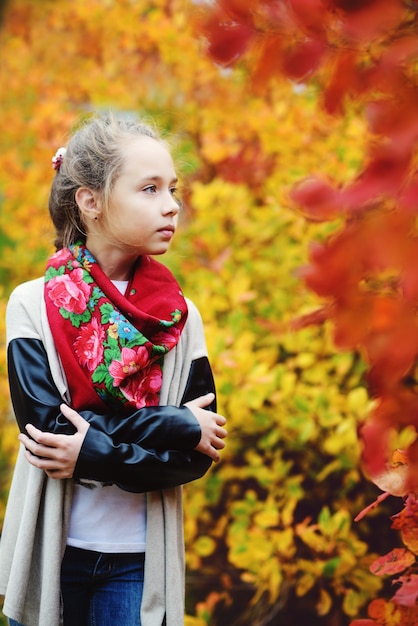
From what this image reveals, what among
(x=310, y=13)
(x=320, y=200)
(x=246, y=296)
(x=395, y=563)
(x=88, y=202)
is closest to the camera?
(x=320, y=200)

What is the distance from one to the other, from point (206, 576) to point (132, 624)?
6.03 feet

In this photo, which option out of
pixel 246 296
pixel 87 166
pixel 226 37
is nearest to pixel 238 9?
pixel 226 37

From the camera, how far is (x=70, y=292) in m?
1.61

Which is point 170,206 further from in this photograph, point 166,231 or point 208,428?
point 208,428

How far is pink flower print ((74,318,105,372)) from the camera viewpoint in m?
1.56

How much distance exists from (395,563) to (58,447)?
26.5 inches

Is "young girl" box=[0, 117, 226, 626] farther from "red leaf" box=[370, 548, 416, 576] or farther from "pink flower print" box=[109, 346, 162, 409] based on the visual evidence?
"red leaf" box=[370, 548, 416, 576]

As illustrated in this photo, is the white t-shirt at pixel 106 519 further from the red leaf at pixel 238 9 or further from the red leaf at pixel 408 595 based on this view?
the red leaf at pixel 238 9

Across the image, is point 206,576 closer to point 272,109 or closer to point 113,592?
point 113,592

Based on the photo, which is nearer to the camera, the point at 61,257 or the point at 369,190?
the point at 369,190

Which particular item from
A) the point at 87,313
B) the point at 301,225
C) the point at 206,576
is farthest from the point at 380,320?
the point at 206,576

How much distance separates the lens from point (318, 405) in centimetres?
268

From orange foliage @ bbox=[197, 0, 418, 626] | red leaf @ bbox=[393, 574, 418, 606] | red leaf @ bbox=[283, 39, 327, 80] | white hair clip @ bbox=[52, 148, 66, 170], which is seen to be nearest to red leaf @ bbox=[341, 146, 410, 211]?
orange foliage @ bbox=[197, 0, 418, 626]

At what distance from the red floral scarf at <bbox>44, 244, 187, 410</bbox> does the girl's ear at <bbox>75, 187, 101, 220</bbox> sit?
77 mm
